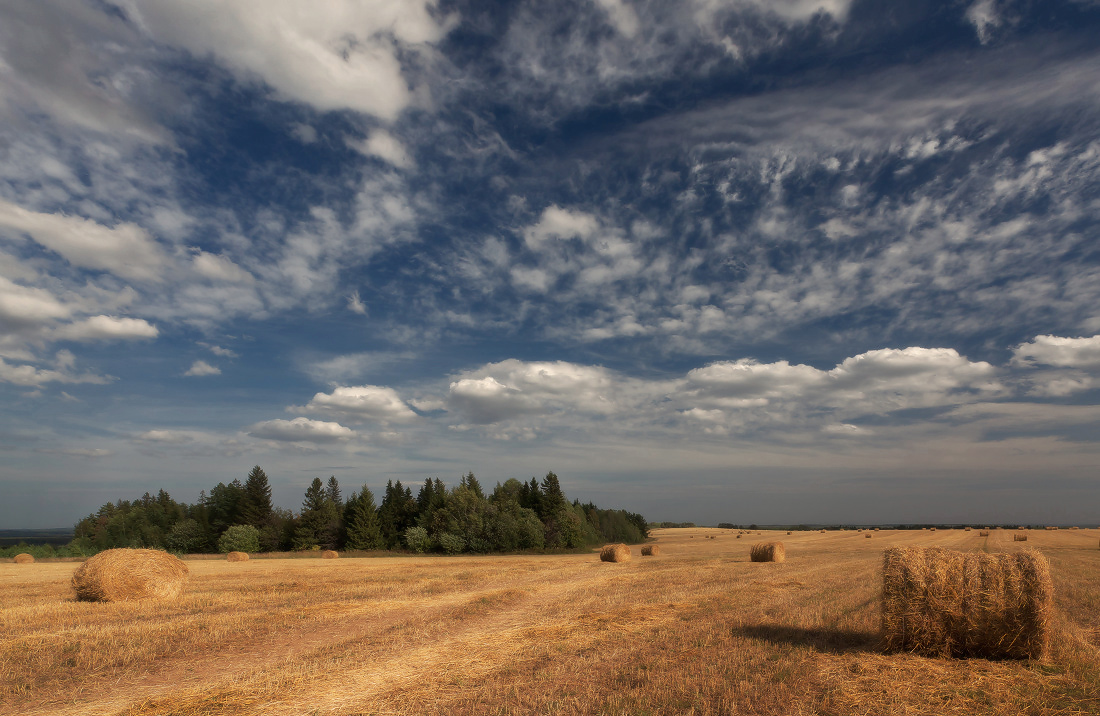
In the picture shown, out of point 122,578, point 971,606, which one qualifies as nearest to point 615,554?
point 122,578

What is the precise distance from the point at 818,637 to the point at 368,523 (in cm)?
6349

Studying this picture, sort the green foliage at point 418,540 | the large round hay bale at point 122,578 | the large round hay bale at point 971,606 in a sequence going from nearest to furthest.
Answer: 1. the large round hay bale at point 971,606
2. the large round hay bale at point 122,578
3. the green foliage at point 418,540

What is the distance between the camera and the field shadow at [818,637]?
10.1 m

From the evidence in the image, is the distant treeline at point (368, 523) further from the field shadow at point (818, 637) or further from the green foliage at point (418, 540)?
the field shadow at point (818, 637)

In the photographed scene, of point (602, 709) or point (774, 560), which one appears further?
point (774, 560)

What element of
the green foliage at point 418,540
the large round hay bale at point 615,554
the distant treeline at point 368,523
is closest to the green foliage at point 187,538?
the distant treeline at point 368,523

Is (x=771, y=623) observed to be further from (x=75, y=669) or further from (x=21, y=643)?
(x=21, y=643)

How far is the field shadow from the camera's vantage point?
1011cm

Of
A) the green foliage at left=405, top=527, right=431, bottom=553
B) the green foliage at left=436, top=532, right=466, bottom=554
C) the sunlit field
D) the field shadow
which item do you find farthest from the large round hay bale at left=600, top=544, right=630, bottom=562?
the green foliage at left=405, top=527, right=431, bottom=553

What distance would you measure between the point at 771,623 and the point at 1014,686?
4.77 metres

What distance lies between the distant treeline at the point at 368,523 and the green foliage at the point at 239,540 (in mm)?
105

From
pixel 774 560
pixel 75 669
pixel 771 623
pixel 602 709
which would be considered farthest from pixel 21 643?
pixel 774 560

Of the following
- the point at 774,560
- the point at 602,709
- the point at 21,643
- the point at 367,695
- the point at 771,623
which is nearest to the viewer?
the point at 602,709

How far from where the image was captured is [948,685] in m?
7.99
